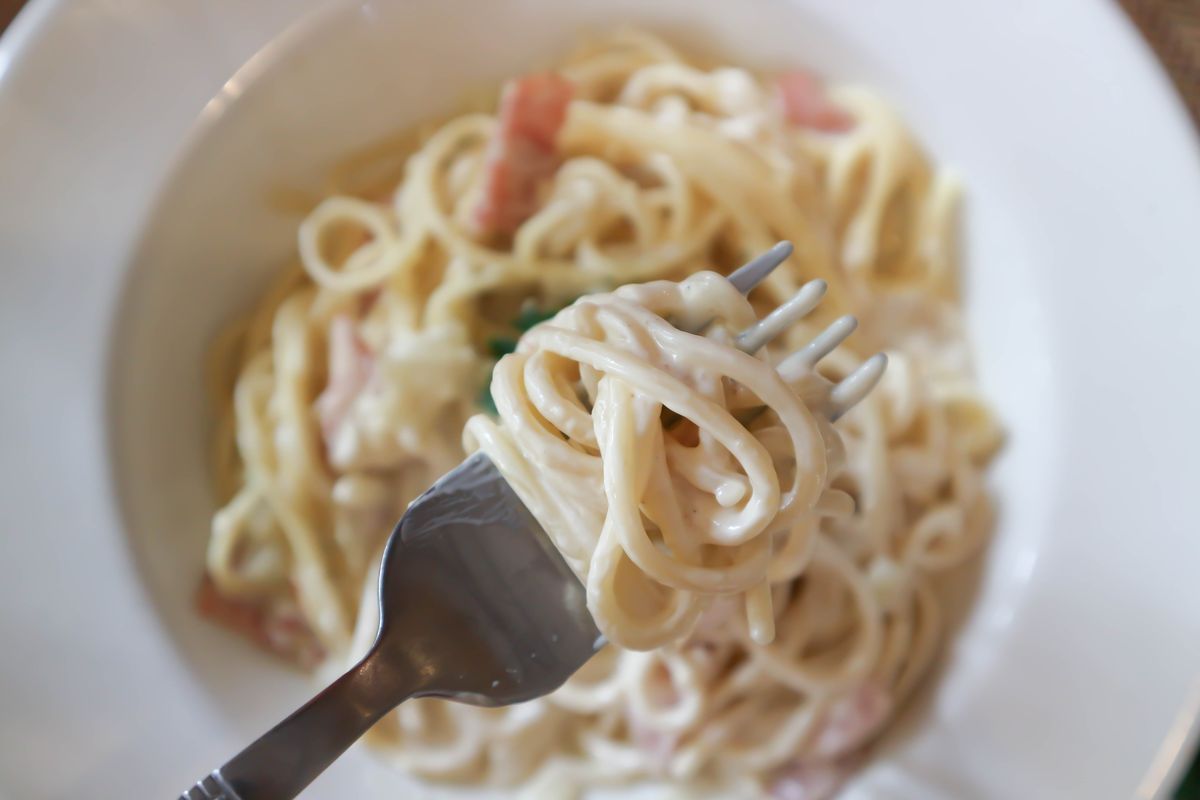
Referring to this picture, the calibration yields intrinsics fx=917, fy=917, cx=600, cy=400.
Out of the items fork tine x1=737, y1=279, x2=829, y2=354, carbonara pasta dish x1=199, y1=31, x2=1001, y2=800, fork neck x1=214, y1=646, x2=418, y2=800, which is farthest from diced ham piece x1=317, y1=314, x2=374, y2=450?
fork tine x1=737, y1=279, x2=829, y2=354

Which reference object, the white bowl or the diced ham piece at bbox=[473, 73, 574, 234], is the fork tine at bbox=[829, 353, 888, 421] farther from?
the diced ham piece at bbox=[473, 73, 574, 234]

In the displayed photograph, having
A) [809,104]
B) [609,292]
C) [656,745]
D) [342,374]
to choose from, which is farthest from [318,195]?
[656,745]

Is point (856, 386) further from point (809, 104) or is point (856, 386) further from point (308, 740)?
point (809, 104)

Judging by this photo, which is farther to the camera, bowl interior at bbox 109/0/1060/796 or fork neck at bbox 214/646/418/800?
bowl interior at bbox 109/0/1060/796

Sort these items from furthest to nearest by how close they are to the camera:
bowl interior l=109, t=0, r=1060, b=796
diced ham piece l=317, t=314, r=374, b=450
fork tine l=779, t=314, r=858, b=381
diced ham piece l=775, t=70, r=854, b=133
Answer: diced ham piece l=775, t=70, r=854, b=133
diced ham piece l=317, t=314, r=374, b=450
bowl interior l=109, t=0, r=1060, b=796
fork tine l=779, t=314, r=858, b=381

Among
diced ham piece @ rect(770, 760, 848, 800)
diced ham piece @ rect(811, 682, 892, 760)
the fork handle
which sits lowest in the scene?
diced ham piece @ rect(770, 760, 848, 800)

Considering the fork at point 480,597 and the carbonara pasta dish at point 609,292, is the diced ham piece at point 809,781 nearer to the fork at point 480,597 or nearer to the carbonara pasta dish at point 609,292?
the carbonara pasta dish at point 609,292

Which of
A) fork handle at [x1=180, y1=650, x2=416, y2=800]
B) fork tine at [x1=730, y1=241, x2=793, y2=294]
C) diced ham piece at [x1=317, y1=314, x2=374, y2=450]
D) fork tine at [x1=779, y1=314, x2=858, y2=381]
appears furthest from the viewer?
diced ham piece at [x1=317, y1=314, x2=374, y2=450]
